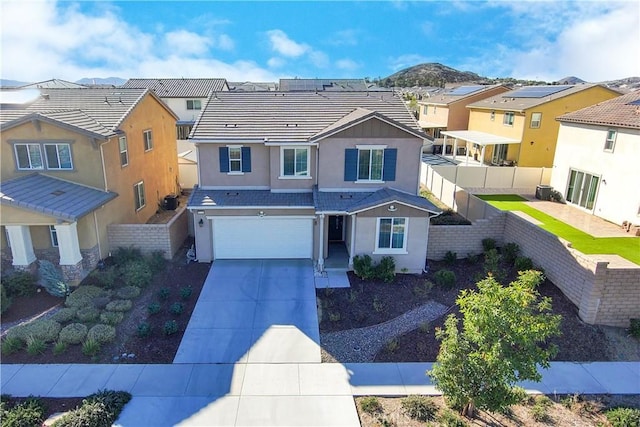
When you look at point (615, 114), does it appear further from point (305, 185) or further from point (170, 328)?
point (170, 328)

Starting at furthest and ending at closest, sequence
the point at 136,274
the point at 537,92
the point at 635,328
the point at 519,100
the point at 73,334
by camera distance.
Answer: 1. the point at 537,92
2. the point at 519,100
3. the point at 136,274
4. the point at 635,328
5. the point at 73,334

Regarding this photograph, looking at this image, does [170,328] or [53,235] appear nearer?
[170,328]

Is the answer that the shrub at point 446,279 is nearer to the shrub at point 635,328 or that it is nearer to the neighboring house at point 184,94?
the shrub at point 635,328

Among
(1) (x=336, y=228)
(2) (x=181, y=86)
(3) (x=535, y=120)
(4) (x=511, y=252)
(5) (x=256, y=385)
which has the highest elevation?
(2) (x=181, y=86)

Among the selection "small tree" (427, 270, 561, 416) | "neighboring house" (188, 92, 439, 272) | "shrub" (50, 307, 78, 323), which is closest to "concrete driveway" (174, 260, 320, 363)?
"neighboring house" (188, 92, 439, 272)

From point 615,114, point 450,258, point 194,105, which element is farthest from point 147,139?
point 615,114

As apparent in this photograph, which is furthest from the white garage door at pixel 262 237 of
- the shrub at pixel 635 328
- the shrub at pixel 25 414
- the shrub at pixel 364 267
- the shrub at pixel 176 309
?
the shrub at pixel 635 328
